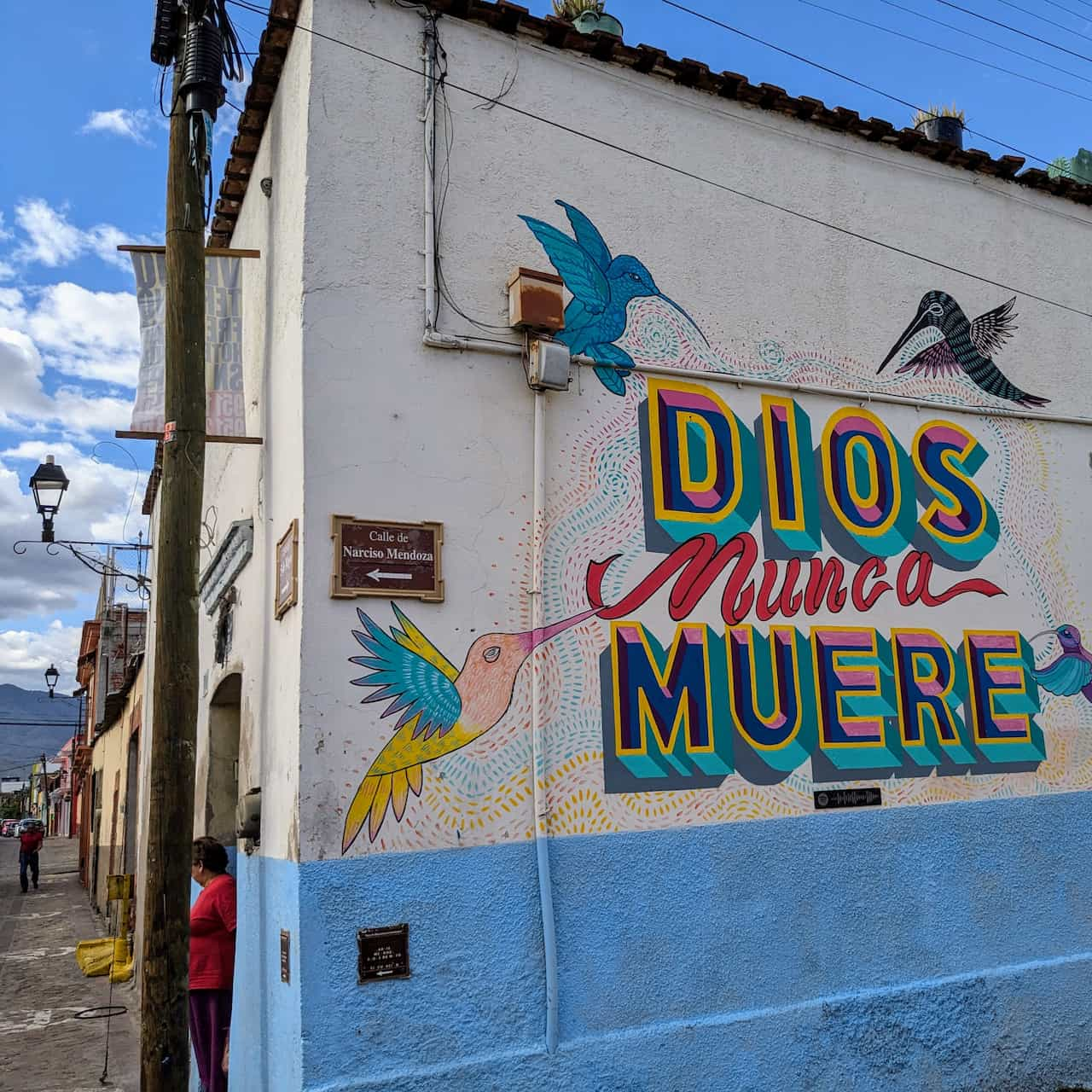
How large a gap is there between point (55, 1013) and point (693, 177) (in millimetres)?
9717

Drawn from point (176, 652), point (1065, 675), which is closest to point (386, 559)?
point (176, 652)

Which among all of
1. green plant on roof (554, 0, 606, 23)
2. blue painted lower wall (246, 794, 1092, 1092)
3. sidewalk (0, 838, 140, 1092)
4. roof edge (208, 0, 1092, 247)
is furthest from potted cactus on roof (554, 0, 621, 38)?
sidewalk (0, 838, 140, 1092)

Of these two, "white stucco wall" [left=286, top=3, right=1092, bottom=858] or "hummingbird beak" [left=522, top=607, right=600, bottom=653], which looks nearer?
"white stucco wall" [left=286, top=3, right=1092, bottom=858]

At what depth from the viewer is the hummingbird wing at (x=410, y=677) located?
527 centimetres

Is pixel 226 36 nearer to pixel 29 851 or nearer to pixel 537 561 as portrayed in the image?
pixel 537 561

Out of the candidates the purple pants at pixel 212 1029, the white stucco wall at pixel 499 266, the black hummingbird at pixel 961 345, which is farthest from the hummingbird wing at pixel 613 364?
the purple pants at pixel 212 1029

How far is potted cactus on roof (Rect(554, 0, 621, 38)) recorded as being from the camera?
8.09 m

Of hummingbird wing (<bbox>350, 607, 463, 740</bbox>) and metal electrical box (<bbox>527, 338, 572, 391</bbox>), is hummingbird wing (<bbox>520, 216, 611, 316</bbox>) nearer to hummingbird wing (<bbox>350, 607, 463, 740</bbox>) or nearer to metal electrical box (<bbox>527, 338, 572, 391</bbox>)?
metal electrical box (<bbox>527, 338, 572, 391</bbox>)

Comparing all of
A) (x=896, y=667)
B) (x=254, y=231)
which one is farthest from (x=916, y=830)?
(x=254, y=231)

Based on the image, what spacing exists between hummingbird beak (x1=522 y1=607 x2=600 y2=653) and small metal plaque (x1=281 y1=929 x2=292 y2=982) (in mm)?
1794

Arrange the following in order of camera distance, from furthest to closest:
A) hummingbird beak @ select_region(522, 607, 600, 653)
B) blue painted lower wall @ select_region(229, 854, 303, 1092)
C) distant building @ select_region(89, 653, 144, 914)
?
distant building @ select_region(89, 653, 144, 914), hummingbird beak @ select_region(522, 607, 600, 653), blue painted lower wall @ select_region(229, 854, 303, 1092)

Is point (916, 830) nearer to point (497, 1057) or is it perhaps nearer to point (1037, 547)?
point (1037, 547)

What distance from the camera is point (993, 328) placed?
7742 mm

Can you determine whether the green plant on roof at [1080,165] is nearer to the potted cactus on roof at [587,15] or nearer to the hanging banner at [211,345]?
the potted cactus on roof at [587,15]
